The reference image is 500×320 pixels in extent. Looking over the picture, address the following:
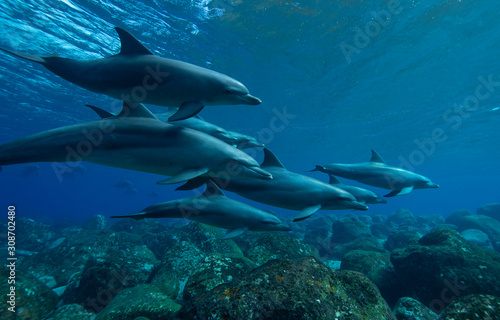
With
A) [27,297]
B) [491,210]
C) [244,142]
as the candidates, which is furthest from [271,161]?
[491,210]

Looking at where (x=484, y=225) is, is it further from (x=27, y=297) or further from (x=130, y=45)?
(x=27, y=297)

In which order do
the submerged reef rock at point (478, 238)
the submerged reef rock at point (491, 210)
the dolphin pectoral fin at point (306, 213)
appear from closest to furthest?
the dolphin pectoral fin at point (306, 213) < the submerged reef rock at point (478, 238) < the submerged reef rock at point (491, 210)

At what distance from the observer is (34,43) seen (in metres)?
16.9

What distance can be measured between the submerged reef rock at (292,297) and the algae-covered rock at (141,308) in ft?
4.93

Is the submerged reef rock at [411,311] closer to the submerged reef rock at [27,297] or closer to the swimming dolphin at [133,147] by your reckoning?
the swimming dolphin at [133,147]

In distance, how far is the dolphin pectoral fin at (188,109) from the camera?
3779 mm

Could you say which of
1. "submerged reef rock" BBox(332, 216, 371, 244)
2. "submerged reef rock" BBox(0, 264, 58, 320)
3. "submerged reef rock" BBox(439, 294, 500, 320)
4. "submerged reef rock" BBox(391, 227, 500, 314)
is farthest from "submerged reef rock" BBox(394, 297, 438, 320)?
"submerged reef rock" BBox(332, 216, 371, 244)

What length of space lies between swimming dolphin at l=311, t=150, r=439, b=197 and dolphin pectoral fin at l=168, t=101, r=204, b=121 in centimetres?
476

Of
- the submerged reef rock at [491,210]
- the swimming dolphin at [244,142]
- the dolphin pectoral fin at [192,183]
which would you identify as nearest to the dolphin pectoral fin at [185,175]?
the dolphin pectoral fin at [192,183]

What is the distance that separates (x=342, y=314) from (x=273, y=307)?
0.90m

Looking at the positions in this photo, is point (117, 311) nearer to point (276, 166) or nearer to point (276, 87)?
point (276, 166)

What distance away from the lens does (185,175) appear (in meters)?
3.72

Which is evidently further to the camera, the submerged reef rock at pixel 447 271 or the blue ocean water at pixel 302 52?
the blue ocean water at pixel 302 52

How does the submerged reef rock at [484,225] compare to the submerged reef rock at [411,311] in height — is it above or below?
above
